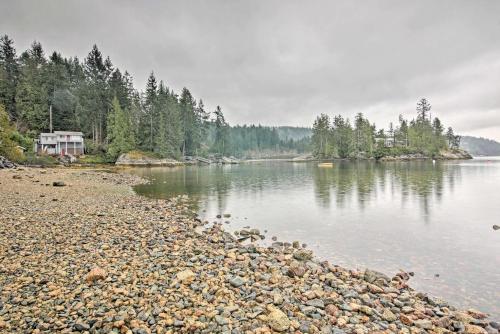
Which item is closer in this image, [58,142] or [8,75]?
[58,142]

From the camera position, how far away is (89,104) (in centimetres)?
8031

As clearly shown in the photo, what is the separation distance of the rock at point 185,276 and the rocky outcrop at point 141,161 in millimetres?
72442

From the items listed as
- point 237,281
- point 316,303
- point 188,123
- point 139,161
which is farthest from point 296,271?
point 188,123

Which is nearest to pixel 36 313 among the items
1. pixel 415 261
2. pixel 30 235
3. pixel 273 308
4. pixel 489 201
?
pixel 273 308

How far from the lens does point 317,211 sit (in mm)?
20703

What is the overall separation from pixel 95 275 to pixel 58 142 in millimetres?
77215

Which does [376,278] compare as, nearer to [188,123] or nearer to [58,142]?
[58,142]

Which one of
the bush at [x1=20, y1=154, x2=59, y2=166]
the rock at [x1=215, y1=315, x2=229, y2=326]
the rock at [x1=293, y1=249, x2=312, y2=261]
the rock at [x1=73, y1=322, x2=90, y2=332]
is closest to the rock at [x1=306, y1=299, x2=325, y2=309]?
the rock at [x1=215, y1=315, x2=229, y2=326]

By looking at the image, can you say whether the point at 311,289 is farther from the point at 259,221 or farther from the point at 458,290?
the point at 259,221

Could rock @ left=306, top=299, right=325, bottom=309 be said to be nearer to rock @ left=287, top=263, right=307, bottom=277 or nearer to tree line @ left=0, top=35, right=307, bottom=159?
rock @ left=287, top=263, right=307, bottom=277

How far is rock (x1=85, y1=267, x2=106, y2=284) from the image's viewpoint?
23.6 ft

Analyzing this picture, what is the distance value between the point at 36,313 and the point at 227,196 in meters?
22.5

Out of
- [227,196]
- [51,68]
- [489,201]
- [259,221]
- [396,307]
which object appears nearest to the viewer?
[396,307]

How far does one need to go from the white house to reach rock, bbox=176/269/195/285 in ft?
244
